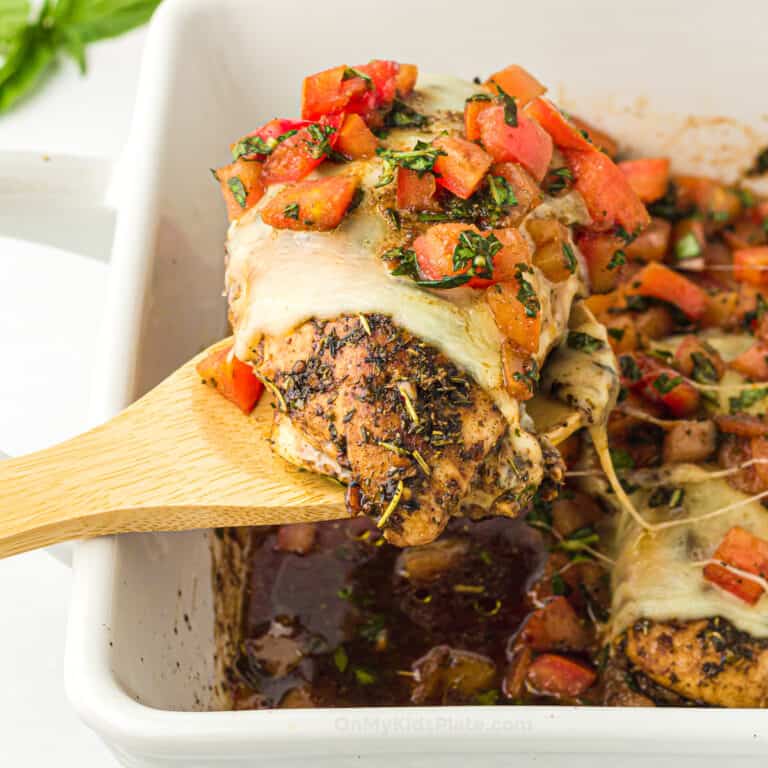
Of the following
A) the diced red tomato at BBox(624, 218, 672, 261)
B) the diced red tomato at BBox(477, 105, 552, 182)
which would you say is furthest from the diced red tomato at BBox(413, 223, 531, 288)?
the diced red tomato at BBox(624, 218, 672, 261)

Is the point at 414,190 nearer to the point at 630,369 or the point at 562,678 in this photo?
the point at 630,369

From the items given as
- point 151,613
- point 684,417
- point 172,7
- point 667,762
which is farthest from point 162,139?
point 667,762

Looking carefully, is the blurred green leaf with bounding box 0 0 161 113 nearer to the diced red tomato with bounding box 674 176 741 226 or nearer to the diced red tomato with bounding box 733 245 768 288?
the diced red tomato with bounding box 674 176 741 226

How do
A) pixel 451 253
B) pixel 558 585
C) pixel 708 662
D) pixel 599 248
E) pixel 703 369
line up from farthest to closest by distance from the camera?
pixel 703 369 < pixel 558 585 < pixel 599 248 < pixel 708 662 < pixel 451 253

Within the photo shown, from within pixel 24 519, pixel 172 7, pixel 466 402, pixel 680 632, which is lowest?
pixel 680 632

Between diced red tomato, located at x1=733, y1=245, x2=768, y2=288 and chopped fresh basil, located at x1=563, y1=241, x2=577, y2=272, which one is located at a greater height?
chopped fresh basil, located at x1=563, y1=241, x2=577, y2=272

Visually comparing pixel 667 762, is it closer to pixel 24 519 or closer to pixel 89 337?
pixel 24 519

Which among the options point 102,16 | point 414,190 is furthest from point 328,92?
point 102,16
